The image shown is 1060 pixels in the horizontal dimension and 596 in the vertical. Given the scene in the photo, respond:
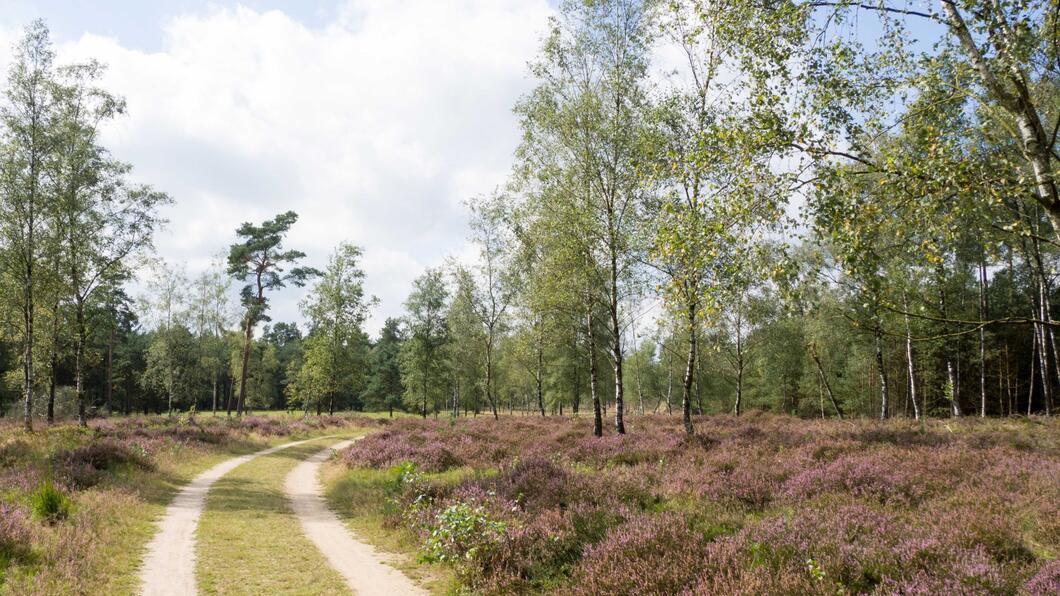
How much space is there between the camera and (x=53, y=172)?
938 inches

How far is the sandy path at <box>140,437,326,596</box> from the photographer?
807 centimetres

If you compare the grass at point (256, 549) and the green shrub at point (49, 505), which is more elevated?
the green shrub at point (49, 505)

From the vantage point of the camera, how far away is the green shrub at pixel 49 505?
34.8 ft

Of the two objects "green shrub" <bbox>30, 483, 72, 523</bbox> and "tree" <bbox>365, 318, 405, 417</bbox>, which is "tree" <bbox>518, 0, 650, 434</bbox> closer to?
"green shrub" <bbox>30, 483, 72, 523</bbox>

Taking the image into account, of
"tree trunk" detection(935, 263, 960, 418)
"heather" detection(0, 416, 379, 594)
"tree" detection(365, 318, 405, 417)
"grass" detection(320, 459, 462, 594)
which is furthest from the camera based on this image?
"tree" detection(365, 318, 405, 417)

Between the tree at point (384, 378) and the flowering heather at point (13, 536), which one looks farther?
the tree at point (384, 378)

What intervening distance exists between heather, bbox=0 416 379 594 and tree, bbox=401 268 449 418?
28468mm

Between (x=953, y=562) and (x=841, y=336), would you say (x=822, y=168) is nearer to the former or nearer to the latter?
(x=953, y=562)

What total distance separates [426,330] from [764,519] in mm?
47279

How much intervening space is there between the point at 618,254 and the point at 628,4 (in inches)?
417

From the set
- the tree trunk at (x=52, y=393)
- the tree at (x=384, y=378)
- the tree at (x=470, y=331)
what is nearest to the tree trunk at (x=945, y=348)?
the tree at (x=470, y=331)

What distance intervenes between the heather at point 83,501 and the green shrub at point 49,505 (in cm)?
2

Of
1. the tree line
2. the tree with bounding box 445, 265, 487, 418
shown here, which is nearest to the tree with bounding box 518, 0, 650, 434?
the tree line

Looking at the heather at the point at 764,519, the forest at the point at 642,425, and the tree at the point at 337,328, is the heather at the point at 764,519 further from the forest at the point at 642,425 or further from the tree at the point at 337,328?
the tree at the point at 337,328
